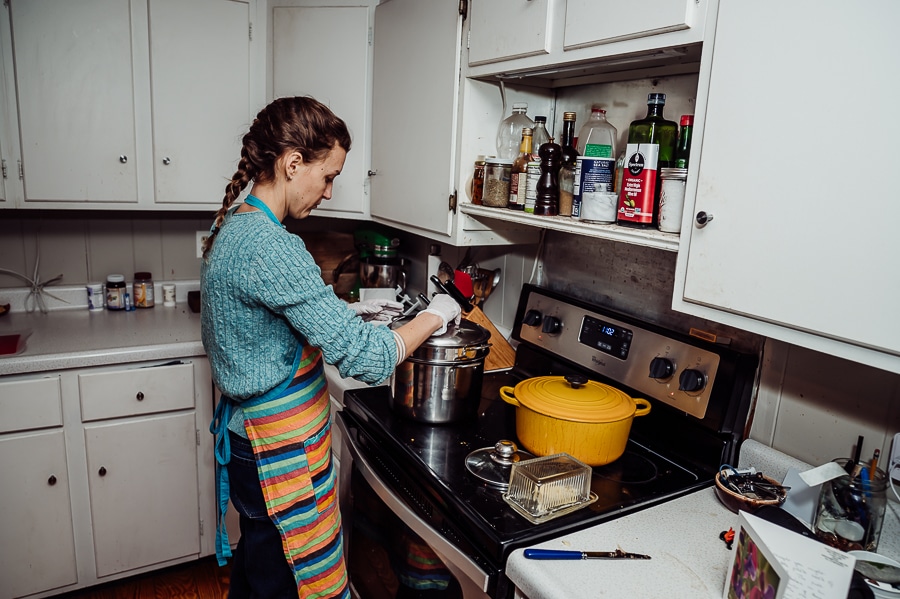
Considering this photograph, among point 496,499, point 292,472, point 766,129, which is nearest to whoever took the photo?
point 766,129

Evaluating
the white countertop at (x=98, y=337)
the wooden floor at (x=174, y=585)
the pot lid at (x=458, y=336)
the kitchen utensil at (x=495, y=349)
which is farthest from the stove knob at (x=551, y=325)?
the wooden floor at (x=174, y=585)

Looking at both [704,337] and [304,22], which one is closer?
[704,337]

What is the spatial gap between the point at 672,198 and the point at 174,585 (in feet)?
7.16

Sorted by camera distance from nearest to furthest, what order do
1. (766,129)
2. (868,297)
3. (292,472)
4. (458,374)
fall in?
(868,297), (766,129), (292,472), (458,374)

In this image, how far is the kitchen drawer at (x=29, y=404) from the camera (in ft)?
6.38

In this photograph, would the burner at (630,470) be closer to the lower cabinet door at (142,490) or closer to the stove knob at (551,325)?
the stove knob at (551,325)

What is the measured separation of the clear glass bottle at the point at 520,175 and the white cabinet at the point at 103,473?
128 cm

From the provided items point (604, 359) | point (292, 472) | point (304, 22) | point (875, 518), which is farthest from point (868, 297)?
point (304, 22)

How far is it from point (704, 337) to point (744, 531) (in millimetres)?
574

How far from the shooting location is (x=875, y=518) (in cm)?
103

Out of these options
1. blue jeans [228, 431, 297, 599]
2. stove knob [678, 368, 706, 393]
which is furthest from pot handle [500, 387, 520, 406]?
blue jeans [228, 431, 297, 599]

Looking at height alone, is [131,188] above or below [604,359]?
above

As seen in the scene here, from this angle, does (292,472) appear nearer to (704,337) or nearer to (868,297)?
(704,337)

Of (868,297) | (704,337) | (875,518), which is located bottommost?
(875,518)
